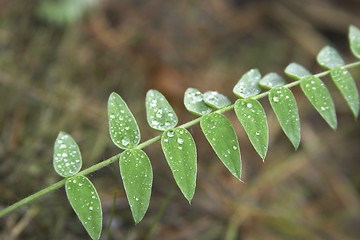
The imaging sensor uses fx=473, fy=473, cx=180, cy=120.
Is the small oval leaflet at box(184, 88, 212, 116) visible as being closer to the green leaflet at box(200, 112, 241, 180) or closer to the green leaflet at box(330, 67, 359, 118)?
the green leaflet at box(200, 112, 241, 180)

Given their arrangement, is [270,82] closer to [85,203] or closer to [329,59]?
[329,59]

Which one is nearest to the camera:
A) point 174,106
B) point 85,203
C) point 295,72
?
point 85,203

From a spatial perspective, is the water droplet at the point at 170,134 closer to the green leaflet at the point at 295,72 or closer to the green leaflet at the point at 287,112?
the green leaflet at the point at 287,112

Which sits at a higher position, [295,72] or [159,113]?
[295,72]

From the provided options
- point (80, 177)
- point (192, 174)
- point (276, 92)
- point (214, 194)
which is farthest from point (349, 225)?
point (80, 177)

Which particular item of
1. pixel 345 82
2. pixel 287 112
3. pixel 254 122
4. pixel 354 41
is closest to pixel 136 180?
pixel 254 122

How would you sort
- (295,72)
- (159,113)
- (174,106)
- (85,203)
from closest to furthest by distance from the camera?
(85,203) → (159,113) → (295,72) → (174,106)
